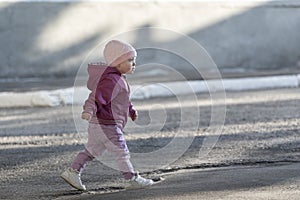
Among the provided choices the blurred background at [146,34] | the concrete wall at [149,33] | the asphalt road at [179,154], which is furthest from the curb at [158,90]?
the concrete wall at [149,33]

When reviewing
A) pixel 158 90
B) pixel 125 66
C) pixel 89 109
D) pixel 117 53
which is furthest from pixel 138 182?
pixel 158 90

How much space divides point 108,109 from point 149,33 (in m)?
9.93

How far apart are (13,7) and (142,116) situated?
610cm

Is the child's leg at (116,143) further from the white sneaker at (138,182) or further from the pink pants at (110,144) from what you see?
the white sneaker at (138,182)

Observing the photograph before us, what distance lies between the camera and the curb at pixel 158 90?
40.9ft

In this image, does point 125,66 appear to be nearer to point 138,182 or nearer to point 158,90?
point 138,182

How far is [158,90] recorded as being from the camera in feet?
43.8

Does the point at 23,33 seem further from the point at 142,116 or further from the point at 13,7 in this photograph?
the point at 142,116

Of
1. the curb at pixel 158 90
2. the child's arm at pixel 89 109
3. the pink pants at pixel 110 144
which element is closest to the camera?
the child's arm at pixel 89 109

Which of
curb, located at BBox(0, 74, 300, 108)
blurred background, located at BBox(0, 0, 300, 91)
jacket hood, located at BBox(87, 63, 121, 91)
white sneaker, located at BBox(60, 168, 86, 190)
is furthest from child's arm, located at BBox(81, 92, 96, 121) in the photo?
blurred background, located at BBox(0, 0, 300, 91)

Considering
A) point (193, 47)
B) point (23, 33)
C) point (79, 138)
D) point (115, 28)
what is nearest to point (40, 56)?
point (23, 33)

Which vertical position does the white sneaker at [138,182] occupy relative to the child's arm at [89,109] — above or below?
below

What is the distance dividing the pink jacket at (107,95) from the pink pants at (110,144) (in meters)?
0.06

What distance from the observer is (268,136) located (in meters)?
8.65
